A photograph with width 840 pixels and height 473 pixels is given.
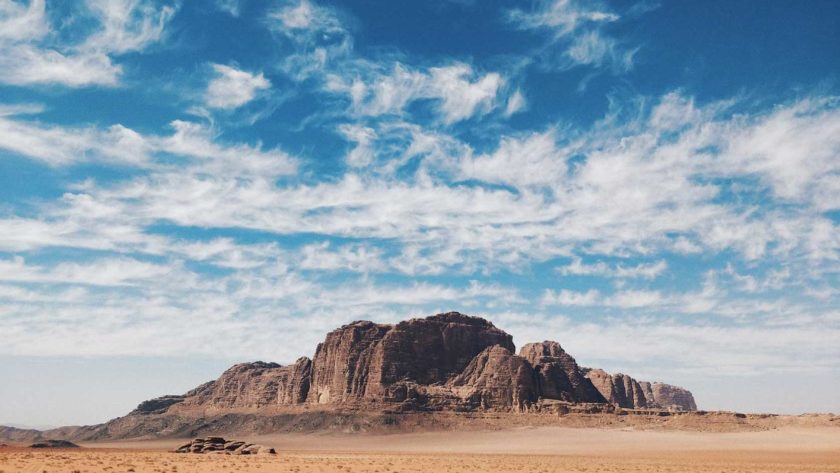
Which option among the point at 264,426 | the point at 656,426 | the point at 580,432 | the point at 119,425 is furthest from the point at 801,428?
the point at 119,425

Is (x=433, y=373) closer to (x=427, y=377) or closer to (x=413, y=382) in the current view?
(x=427, y=377)

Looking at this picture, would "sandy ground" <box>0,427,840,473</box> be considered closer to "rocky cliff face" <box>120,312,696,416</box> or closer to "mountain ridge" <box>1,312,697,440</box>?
"mountain ridge" <box>1,312,697,440</box>

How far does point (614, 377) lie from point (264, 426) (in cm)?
10524

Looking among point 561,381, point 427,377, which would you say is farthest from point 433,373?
point 561,381

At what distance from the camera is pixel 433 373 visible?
164750 mm

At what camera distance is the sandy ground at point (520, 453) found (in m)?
46.2

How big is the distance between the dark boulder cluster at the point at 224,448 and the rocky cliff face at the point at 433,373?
235 ft

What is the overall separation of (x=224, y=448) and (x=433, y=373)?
322ft

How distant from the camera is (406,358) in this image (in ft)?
534

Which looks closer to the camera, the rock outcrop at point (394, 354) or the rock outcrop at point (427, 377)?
the rock outcrop at point (427, 377)

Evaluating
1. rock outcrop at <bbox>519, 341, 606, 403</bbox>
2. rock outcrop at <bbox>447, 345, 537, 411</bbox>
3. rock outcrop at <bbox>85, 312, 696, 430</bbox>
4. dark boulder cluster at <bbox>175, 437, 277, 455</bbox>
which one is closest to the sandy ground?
dark boulder cluster at <bbox>175, 437, 277, 455</bbox>

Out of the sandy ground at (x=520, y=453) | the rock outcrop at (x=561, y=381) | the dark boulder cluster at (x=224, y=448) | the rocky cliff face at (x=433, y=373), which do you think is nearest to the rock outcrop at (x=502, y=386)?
the rocky cliff face at (x=433, y=373)

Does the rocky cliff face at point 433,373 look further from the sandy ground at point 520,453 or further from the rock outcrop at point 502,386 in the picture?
the sandy ground at point 520,453

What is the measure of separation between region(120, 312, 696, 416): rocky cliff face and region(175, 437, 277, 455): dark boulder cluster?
71.5m
